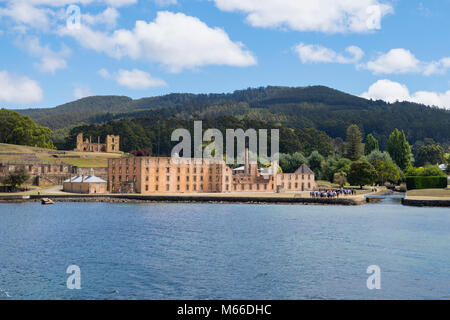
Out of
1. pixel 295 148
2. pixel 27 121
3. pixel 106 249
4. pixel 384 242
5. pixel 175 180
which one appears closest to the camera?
pixel 106 249

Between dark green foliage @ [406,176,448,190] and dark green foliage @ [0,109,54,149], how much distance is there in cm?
11014

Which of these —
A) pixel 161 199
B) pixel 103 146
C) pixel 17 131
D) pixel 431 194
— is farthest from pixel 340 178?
pixel 17 131

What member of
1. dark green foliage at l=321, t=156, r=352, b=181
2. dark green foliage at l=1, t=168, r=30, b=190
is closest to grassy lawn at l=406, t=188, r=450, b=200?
dark green foliage at l=321, t=156, r=352, b=181

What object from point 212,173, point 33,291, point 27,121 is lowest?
point 33,291

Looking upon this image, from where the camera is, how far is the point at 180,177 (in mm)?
109625

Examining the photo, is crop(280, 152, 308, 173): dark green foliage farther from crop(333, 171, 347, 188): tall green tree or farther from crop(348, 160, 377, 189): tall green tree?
crop(348, 160, 377, 189): tall green tree

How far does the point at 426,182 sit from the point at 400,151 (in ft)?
144

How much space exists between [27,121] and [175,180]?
77.3 meters

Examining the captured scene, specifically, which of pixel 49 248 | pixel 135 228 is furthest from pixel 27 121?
pixel 49 248

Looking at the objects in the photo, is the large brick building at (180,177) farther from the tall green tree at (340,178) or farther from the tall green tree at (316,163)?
the tall green tree at (316,163)

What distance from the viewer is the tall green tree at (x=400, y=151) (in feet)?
493

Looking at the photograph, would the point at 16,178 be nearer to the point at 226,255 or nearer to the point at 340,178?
the point at 340,178

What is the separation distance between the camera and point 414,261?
36094 millimetres
